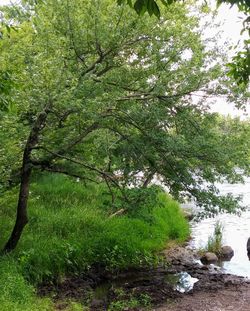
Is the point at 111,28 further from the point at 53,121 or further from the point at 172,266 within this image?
the point at 172,266

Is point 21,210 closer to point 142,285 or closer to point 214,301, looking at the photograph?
point 142,285

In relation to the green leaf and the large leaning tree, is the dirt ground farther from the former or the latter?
the green leaf

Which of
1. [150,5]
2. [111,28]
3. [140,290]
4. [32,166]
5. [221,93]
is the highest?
[111,28]

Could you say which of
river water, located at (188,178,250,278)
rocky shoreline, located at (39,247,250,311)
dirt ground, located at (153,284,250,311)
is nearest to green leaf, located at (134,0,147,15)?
rocky shoreline, located at (39,247,250,311)

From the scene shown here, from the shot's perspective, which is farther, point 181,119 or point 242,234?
point 242,234

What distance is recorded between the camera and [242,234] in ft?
47.0

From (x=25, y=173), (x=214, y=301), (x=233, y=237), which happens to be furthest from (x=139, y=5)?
(x=233, y=237)

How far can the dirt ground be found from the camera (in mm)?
7427

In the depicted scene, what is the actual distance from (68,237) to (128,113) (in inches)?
140

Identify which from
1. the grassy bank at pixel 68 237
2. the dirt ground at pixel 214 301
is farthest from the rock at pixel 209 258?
the dirt ground at pixel 214 301

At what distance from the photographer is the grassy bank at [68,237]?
24.1 ft

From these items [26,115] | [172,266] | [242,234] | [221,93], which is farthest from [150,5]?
[242,234]

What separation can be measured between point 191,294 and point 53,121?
4.62 m

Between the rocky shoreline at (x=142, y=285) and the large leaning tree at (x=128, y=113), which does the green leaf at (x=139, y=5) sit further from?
the rocky shoreline at (x=142, y=285)
